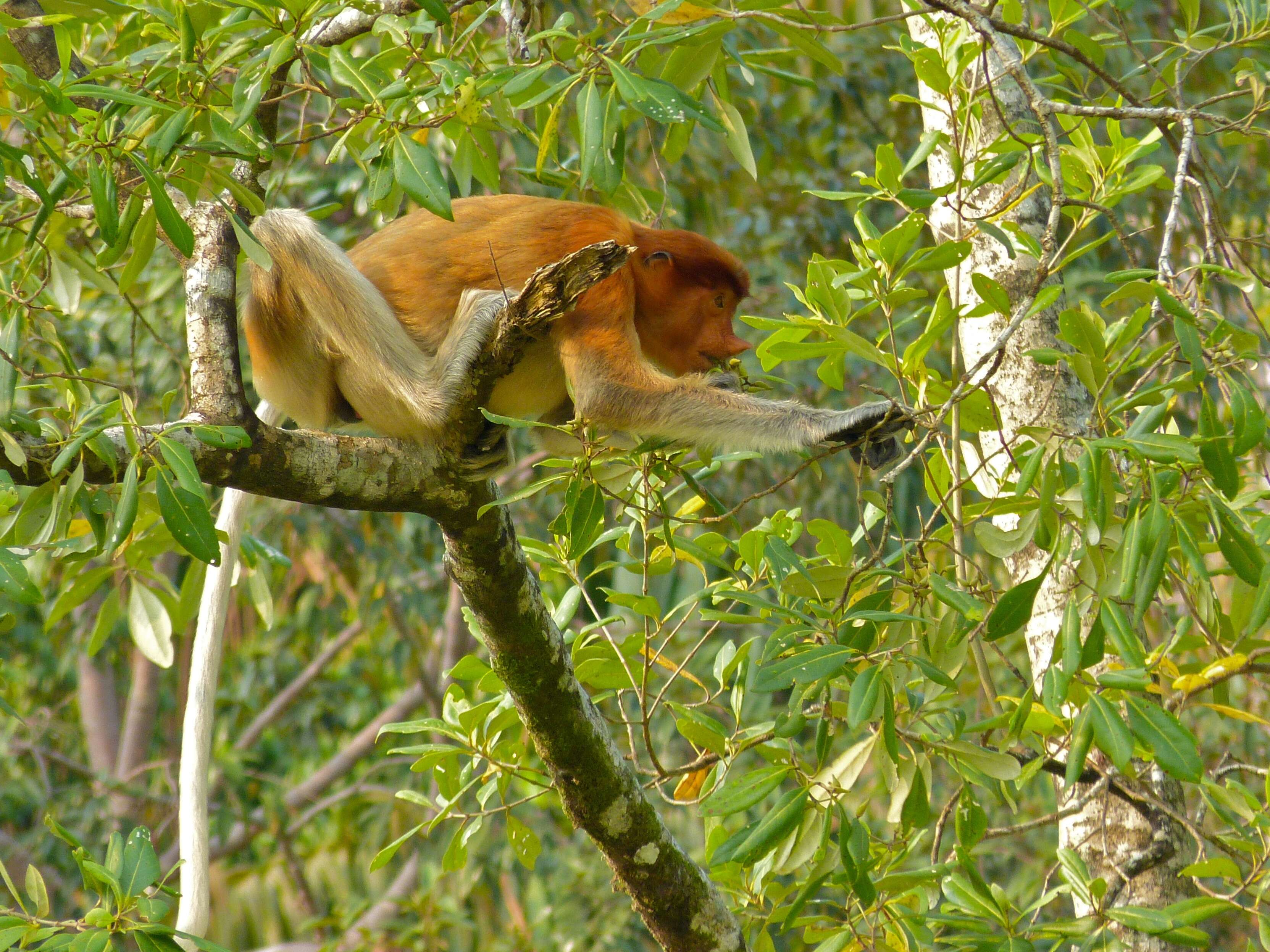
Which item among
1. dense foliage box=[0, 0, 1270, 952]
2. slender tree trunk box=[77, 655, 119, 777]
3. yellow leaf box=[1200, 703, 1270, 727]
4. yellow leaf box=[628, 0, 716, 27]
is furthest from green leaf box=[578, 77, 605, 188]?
slender tree trunk box=[77, 655, 119, 777]

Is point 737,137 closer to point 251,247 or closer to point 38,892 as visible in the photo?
point 251,247

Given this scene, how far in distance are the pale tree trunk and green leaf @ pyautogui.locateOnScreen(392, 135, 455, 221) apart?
0.94 m

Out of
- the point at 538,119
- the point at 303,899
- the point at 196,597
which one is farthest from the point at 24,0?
the point at 303,899

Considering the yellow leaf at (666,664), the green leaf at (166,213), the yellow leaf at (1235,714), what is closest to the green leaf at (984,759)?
the yellow leaf at (666,664)

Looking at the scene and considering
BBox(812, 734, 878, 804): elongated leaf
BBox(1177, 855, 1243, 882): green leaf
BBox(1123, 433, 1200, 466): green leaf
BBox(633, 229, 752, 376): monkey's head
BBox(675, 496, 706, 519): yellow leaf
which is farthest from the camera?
BBox(633, 229, 752, 376): monkey's head

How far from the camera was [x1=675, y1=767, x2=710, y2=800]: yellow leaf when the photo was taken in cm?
271

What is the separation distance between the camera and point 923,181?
4973mm

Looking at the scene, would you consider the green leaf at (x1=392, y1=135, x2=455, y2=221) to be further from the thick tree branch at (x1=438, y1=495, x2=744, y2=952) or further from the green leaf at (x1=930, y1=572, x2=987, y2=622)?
the green leaf at (x1=930, y1=572, x2=987, y2=622)

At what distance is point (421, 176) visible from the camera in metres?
1.91

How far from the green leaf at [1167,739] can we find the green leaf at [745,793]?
56 cm

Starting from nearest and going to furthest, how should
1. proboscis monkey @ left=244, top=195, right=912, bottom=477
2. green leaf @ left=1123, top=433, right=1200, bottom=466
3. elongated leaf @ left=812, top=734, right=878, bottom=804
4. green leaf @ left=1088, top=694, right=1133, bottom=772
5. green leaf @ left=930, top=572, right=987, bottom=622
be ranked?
1. green leaf @ left=1123, top=433, right=1200, bottom=466
2. green leaf @ left=1088, top=694, right=1133, bottom=772
3. green leaf @ left=930, top=572, right=987, bottom=622
4. elongated leaf @ left=812, top=734, right=878, bottom=804
5. proboscis monkey @ left=244, top=195, right=912, bottom=477

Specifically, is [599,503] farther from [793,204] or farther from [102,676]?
[102,676]

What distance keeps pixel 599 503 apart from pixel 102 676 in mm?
7160

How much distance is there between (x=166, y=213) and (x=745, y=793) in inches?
49.6
